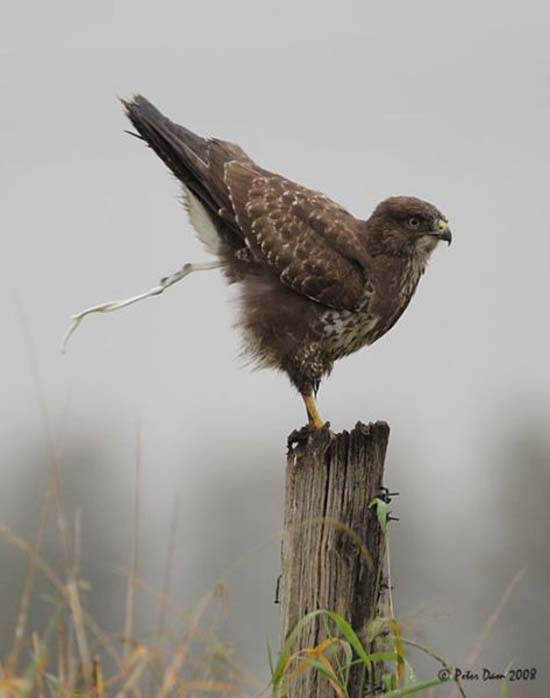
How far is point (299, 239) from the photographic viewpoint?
26.7ft

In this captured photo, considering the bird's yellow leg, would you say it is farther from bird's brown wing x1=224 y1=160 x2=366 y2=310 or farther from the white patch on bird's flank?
the white patch on bird's flank

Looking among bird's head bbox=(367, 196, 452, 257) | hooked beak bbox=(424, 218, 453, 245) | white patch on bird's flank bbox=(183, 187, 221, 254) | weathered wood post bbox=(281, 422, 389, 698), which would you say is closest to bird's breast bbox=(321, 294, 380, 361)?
bird's head bbox=(367, 196, 452, 257)

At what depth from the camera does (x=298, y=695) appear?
5.64 meters

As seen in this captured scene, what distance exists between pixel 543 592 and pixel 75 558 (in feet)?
80.0

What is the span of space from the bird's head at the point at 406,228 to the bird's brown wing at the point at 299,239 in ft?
0.30

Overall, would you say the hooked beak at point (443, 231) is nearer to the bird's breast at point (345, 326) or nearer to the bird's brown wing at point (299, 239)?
the bird's brown wing at point (299, 239)

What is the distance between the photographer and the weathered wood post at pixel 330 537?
5770 millimetres

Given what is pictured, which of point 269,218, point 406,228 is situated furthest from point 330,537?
point 406,228

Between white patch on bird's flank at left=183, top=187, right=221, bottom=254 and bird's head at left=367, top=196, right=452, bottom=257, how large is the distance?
27.7 inches

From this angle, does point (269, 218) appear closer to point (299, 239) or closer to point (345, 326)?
point (299, 239)

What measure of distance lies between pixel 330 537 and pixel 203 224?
9.62 ft

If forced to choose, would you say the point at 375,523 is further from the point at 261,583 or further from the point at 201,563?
the point at 201,563

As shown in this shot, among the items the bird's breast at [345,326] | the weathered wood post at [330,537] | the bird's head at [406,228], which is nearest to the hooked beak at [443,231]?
the bird's head at [406,228]

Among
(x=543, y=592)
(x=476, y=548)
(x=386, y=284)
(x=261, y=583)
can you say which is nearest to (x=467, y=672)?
(x=386, y=284)
